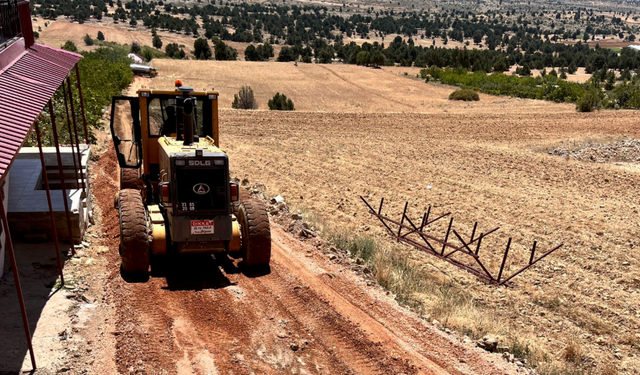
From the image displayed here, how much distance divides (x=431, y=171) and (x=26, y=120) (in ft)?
57.7

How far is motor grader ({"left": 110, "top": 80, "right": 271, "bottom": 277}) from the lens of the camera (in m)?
9.87

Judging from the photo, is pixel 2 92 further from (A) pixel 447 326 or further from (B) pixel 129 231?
(A) pixel 447 326

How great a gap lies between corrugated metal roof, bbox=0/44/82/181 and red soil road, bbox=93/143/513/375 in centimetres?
312

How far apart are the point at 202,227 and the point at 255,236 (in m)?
1.04

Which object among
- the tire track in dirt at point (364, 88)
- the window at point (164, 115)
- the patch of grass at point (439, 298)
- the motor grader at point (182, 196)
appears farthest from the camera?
the tire track in dirt at point (364, 88)

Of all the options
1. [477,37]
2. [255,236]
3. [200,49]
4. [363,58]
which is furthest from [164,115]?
[477,37]

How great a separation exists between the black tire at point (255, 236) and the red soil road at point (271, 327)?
0.32 m

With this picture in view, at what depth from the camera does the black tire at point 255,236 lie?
1055 centimetres

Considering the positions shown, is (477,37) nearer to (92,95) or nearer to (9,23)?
(92,95)

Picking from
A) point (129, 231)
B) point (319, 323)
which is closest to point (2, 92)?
point (129, 231)

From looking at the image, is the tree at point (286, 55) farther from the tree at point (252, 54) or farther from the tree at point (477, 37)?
the tree at point (477, 37)

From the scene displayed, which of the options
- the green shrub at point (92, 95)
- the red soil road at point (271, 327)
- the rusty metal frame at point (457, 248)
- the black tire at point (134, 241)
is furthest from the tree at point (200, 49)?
the black tire at point (134, 241)

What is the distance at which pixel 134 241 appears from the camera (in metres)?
9.89

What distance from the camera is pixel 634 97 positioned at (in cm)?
4325
